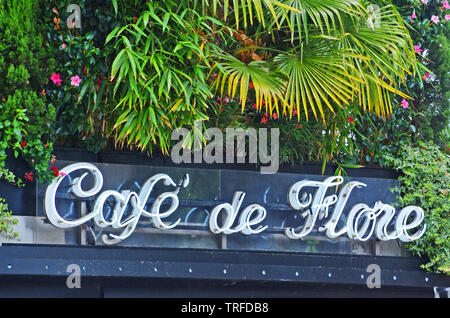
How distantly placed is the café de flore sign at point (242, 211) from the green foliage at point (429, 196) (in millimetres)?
128

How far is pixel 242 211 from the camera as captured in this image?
28.0 ft

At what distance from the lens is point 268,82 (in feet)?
26.9

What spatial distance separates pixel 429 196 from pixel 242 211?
2.31 meters

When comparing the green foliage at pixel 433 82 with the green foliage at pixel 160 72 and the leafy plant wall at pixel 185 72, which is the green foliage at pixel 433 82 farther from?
the green foliage at pixel 160 72

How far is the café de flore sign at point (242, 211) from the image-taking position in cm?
788

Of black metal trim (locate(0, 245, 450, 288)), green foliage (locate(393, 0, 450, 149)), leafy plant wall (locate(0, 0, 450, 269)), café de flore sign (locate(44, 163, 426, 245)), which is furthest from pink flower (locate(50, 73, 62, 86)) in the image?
green foliage (locate(393, 0, 450, 149))

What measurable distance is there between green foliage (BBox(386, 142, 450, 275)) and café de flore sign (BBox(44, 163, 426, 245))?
0.42 ft

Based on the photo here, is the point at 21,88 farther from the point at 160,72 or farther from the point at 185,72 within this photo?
the point at 185,72

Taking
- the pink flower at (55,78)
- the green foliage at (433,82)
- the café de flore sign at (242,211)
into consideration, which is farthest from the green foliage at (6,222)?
the green foliage at (433,82)

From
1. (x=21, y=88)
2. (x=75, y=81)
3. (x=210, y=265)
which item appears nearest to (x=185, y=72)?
(x=75, y=81)

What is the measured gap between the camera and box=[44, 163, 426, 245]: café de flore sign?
7883 mm

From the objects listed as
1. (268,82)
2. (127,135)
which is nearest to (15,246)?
(127,135)

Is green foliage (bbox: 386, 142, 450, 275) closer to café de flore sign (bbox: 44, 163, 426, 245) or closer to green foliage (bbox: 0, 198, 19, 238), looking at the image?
café de flore sign (bbox: 44, 163, 426, 245)

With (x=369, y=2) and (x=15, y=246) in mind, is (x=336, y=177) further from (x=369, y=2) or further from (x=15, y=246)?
(x=15, y=246)
